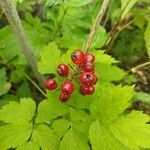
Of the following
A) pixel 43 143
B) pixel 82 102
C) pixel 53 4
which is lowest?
pixel 43 143

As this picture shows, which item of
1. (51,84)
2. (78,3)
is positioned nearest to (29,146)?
(51,84)

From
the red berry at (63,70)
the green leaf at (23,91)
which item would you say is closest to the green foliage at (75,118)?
the red berry at (63,70)

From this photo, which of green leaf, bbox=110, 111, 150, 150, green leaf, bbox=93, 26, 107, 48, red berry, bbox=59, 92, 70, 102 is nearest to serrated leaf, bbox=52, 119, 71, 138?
red berry, bbox=59, 92, 70, 102

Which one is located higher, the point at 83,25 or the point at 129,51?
the point at 83,25

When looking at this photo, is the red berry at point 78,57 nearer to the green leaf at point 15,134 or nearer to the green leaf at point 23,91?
the green leaf at point 15,134

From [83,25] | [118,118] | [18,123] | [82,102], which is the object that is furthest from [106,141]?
[83,25]

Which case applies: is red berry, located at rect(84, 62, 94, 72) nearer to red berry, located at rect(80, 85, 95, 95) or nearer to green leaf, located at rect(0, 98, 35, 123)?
red berry, located at rect(80, 85, 95, 95)

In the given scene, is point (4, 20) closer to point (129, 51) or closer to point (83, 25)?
point (83, 25)
